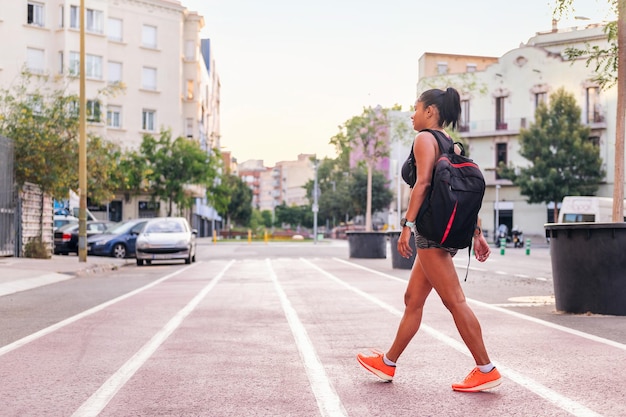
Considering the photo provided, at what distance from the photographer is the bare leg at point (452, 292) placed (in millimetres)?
5270

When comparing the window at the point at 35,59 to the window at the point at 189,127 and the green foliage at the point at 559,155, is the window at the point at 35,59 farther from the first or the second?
the green foliage at the point at 559,155

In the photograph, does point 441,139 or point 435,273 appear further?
point 441,139

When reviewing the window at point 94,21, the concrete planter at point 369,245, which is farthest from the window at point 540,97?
the concrete planter at point 369,245

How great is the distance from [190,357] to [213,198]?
151 feet

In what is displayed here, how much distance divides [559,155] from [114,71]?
100.0ft

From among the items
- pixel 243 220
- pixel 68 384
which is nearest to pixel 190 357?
pixel 68 384

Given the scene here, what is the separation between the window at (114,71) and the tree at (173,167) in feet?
22.8

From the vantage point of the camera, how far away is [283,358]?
22.1 feet

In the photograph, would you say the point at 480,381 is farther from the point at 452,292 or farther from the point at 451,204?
the point at 451,204

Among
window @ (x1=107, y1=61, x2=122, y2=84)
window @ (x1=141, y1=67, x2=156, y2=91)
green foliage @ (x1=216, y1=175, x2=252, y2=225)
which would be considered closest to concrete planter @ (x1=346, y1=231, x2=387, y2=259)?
window @ (x1=107, y1=61, x2=122, y2=84)

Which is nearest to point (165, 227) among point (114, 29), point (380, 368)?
point (380, 368)

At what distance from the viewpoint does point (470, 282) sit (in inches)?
669

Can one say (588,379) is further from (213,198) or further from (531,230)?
(531,230)

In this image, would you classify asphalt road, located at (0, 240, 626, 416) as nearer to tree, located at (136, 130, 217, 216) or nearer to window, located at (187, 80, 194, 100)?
tree, located at (136, 130, 217, 216)
